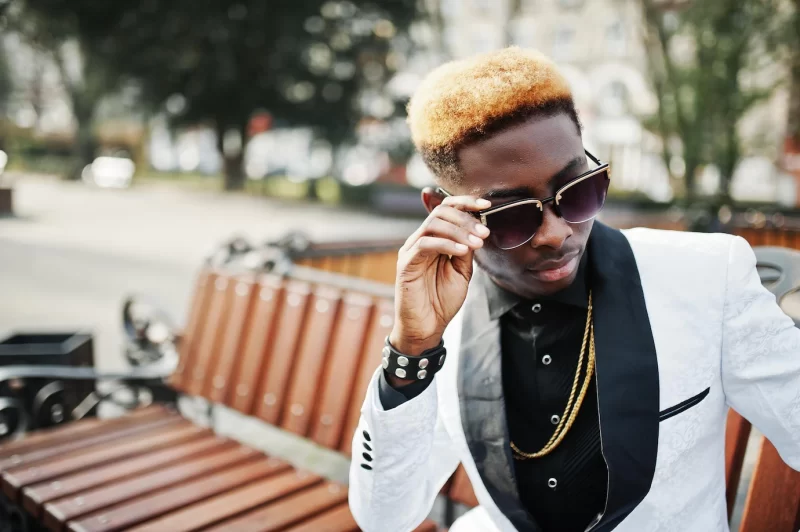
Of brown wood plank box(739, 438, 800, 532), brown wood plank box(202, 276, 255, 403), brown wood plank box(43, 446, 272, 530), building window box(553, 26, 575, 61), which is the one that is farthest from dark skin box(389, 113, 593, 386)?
building window box(553, 26, 575, 61)

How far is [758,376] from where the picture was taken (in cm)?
145

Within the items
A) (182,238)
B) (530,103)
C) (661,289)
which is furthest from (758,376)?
(182,238)

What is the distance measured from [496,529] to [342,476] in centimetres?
248

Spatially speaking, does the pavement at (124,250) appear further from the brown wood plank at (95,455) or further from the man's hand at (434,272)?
the man's hand at (434,272)

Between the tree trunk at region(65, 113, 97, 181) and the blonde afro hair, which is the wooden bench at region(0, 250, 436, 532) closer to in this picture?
the blonde afro hair

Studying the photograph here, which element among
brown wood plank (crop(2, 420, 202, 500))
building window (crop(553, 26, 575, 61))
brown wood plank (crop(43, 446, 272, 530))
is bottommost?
brown wood plank (crop(2, 420, 202, 500))

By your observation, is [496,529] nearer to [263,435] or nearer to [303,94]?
[263,435]

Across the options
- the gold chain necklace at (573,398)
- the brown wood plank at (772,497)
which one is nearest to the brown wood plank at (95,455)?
the gold chain necklace at (573,398)

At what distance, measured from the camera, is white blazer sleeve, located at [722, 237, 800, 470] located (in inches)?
56.4

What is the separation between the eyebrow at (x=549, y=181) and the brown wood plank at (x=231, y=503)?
154cm

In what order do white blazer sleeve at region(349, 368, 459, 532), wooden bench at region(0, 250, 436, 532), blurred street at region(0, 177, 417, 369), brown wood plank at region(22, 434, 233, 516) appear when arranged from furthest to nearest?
blurred street at region(0, 177, 417, 369) → brown wood plank at region(22, 434, 233, 516) → wooden bench at region(0, 250, 436, 532) → white blazer sleeve at region(349, 368, 459, 532)

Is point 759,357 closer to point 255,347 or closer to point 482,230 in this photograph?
point 482,230

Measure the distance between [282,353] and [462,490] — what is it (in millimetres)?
1125

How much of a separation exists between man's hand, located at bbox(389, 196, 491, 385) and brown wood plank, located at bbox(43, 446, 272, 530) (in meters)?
1.55
